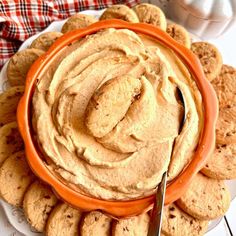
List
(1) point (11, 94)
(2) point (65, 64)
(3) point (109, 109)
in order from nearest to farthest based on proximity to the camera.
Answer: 1. (3) point (109, 109)
2. (2) point (65, 64)
3. (1) point (11, 94)

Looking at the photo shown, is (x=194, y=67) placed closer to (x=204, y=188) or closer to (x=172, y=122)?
(x=172, y=122)

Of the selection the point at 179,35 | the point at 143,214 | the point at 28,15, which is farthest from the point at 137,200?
the point at 28,15

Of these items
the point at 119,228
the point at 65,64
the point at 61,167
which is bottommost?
the point at 119,228

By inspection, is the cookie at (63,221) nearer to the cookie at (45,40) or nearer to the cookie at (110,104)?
the cookie at (110,104)

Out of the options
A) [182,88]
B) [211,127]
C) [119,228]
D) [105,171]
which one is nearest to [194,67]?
[182,88]

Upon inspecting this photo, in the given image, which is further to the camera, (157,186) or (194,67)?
(194,67)

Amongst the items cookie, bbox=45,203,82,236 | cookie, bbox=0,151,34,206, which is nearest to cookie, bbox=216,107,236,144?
cookie, bbox=45,203,82,236
